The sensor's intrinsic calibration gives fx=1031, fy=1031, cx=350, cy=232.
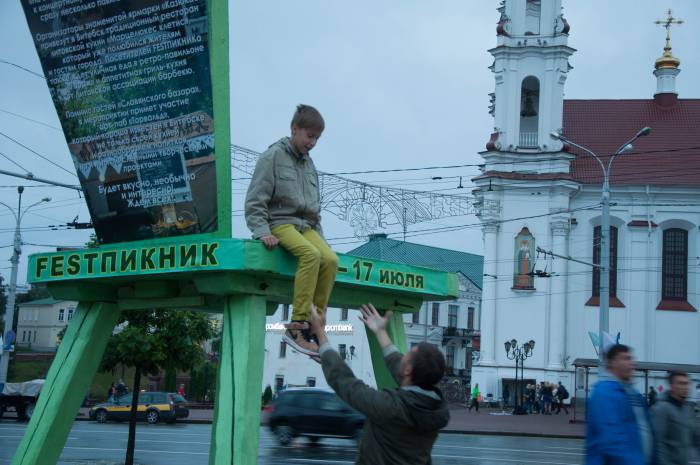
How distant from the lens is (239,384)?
7723 millimetres

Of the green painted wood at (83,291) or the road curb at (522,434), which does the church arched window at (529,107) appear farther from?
the green painted wood at (83,291)

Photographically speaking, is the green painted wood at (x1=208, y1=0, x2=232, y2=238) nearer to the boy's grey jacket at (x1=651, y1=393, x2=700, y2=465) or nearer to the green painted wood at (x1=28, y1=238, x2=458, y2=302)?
the green painted wood at (x1=28, y1=238, x2=458, y2=302)

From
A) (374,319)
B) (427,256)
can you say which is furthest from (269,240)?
(427,256)

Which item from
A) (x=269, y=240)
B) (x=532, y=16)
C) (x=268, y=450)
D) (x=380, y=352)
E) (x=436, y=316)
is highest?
(x=532, y=16)

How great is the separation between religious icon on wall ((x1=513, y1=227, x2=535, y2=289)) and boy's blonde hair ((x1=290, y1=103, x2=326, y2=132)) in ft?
167

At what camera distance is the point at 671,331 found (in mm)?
58062

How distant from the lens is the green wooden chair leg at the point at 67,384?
8.80 metres

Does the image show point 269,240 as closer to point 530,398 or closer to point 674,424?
point 674,424

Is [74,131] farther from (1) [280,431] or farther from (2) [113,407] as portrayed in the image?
(2) [113,407]

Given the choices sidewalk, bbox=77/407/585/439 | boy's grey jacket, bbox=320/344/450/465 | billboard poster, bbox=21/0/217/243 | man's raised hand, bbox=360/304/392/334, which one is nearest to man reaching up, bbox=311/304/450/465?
boy's grey jacket, bbox=320/344/450/465

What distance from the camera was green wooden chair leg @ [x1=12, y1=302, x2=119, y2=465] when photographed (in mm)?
8805

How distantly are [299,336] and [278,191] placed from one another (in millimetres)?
1202

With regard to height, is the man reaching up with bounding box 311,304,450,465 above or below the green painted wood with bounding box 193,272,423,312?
below

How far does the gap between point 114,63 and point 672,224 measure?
54154mm
